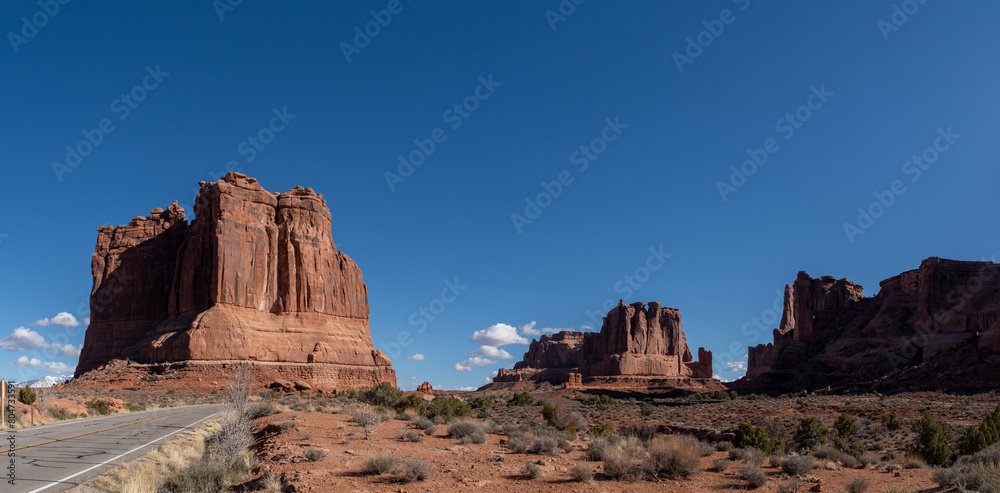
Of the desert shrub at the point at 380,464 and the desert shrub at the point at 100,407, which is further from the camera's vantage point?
the desert shrub at the point at 100,407

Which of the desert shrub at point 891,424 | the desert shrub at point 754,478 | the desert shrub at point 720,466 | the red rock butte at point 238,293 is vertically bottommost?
the desert shrub at point 891,424

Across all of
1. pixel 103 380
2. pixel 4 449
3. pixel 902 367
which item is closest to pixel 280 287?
pixel 103 380

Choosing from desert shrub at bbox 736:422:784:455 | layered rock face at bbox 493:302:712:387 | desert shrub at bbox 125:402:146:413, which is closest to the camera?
desert shrub at bbox 736:422:784:455

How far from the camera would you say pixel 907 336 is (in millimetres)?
72750

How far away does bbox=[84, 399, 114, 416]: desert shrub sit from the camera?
25612 millimetres

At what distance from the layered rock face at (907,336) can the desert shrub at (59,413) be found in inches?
2536

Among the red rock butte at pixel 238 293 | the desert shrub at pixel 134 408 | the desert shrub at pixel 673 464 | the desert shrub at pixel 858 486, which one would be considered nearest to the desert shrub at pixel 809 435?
the desert shrub at pixel 858 486

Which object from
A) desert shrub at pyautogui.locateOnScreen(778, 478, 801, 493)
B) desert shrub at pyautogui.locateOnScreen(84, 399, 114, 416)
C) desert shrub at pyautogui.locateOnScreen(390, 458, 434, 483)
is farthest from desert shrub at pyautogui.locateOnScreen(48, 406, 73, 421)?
desert shrub at pyautogui.locateOnScreen(778, 478, 801, 493)

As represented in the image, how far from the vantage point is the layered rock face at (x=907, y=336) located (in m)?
56.0

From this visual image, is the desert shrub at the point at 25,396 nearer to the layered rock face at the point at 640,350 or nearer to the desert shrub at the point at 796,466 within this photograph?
the desert shrub at the point at 796,466

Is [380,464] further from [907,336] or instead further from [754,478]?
[907,336]

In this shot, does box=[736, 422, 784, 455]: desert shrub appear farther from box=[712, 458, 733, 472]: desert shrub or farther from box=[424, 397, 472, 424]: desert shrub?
box=[424, 397, 472, 424]: desert shrub

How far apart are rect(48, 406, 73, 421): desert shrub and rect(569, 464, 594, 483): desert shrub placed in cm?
2223

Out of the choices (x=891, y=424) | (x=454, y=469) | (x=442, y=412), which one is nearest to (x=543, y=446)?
(x=454, y=469)
